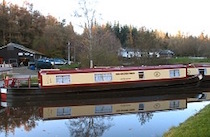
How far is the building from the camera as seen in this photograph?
6003 cm

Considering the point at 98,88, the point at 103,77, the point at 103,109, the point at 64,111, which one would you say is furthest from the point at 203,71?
the point at 64,111

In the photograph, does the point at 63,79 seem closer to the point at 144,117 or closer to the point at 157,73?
the point at 157,73

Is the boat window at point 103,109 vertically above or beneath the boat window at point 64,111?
above

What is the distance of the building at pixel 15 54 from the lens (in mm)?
60031

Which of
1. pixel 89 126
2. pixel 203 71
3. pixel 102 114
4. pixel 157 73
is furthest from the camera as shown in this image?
pixel 203 71

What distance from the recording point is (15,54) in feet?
198

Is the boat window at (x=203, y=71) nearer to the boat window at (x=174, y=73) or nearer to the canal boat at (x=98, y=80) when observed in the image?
the canal boat at (x=98, y=80)

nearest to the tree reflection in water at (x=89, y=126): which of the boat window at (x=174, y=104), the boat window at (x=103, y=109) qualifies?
the boat window at (x=103, y=109)

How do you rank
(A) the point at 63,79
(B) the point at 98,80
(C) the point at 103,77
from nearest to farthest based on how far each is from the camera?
(A) the point at 63,79, (B) the point at 98,80, (C) the point at 103,77

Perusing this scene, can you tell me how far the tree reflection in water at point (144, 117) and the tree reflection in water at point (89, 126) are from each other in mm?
1345

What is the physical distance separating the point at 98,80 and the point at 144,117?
396 inches

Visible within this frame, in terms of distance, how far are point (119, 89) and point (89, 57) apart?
12736 millimetres

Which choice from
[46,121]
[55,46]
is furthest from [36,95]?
[55,46]

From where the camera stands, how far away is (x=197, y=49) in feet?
240
